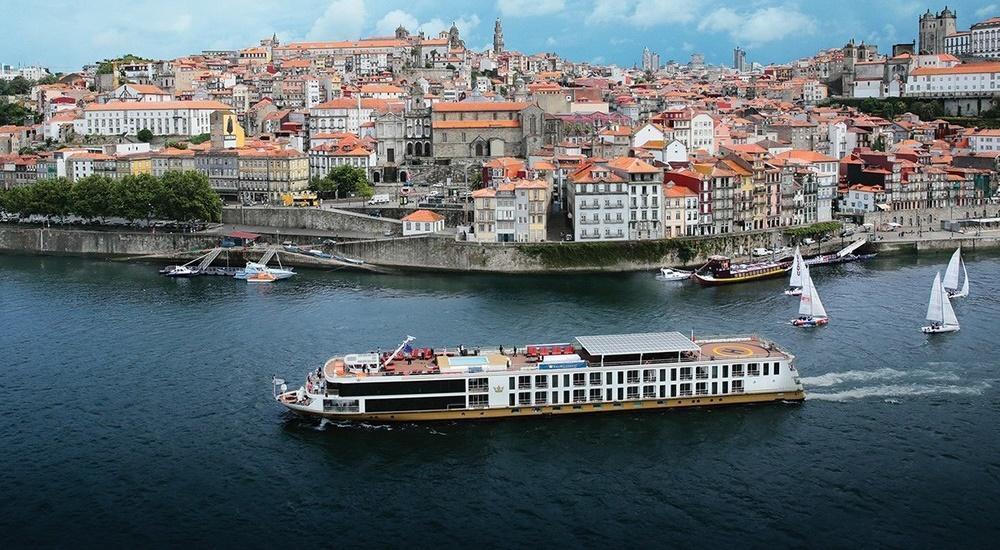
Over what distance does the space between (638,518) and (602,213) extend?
28.3 metres

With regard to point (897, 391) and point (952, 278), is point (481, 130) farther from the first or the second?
point (897, 391)

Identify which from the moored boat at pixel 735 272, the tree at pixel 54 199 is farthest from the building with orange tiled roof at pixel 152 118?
the moored boat at pixel 735 272

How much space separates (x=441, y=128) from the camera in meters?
63.8

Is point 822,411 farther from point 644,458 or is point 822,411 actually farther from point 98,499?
point 98,499

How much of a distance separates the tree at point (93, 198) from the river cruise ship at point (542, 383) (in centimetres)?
3209

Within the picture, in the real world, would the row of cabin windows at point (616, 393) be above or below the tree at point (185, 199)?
below

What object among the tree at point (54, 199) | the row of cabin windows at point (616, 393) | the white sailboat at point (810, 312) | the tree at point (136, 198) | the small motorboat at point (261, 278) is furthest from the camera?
the tree at point (54, 199)

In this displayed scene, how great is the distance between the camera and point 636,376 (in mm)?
25797

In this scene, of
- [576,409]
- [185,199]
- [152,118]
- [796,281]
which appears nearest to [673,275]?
[796,281]

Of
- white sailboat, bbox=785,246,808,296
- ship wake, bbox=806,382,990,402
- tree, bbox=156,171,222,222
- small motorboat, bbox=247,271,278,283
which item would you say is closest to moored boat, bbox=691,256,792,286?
white sailboat, bbox=785,246,808,296

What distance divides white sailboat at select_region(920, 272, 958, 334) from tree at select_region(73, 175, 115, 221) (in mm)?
39293

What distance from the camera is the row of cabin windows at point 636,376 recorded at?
25.5m

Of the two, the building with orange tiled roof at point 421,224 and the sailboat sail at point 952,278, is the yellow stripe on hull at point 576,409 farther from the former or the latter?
the building with orange tiled roof at point 421,224

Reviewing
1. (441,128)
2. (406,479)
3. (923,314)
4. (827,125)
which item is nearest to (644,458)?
(406,479)
